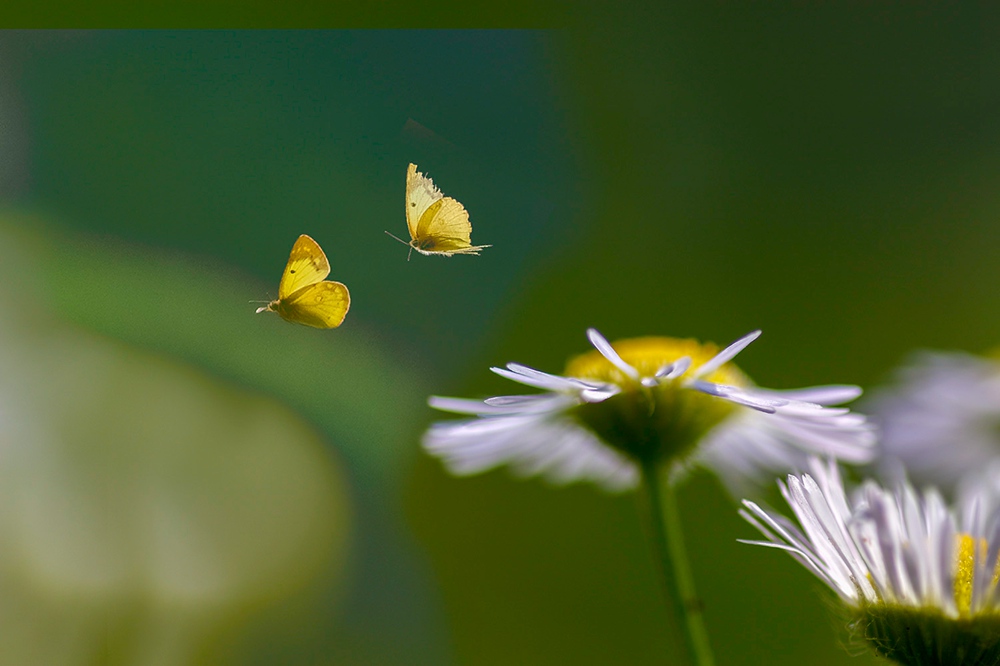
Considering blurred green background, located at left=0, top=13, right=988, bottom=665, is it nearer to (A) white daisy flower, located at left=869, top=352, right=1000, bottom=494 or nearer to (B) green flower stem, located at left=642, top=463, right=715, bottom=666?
(B) green flower stem, located at left=642, top=463, right=715, bottom=666

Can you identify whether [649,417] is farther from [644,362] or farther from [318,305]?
[318,305]

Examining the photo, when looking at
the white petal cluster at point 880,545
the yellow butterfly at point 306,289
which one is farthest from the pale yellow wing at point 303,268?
the white petal cluster at point 880,545

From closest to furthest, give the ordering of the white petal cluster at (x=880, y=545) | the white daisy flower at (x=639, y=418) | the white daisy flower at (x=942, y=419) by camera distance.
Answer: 1. the white petal cluster at (x=880, y=545)
2. the white daisy flower at (x=639, y=418)
3. the white daisy flower at (x=942, y=419)

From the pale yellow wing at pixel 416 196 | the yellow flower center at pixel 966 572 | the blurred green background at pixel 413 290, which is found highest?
the blurred green background at pixel 413 290

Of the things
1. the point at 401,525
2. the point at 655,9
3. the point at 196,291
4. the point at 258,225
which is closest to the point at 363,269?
the point at 258,225

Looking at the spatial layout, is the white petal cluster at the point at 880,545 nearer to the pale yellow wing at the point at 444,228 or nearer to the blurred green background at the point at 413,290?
the blurred green background at the point at 413,290

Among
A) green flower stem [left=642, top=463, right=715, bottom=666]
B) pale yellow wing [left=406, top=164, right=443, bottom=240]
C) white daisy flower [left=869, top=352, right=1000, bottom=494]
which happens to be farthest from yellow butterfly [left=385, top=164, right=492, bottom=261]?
white daisy flower [left=869, top=352, right=1000, bottom=494]
